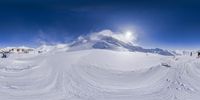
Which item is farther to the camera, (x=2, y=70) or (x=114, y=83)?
(x=2, y=70)

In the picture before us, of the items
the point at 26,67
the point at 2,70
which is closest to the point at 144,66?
the point at 26,67

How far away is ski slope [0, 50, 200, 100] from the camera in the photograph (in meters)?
16.3

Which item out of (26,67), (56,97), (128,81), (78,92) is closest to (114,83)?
(128,81)

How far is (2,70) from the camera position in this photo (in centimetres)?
2273

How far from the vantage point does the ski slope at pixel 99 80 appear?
16.3 meters

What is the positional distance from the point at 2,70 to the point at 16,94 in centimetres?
775

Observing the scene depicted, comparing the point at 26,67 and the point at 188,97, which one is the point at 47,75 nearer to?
the point at 26,67

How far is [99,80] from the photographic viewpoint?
19.8m

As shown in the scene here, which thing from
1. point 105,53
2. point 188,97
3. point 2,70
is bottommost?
point 188,97

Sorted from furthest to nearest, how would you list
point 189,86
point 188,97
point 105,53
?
point 105,53 < point 189,86 < point 188,97

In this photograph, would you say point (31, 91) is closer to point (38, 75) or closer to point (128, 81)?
point (38, 75)

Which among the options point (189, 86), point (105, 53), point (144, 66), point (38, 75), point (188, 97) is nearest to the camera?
point (188, 97)

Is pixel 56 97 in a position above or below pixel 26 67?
below

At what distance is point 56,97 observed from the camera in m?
15.5
